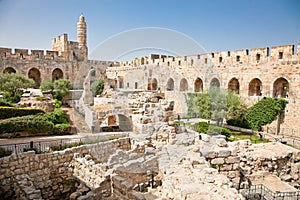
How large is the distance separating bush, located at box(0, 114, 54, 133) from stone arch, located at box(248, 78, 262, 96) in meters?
16.7

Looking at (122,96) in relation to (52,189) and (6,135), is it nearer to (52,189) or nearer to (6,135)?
(6,135)

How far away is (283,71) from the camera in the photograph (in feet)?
59.3

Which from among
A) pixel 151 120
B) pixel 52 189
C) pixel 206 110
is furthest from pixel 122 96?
pixel 52 189

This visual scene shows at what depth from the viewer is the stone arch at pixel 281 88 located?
19.2 metres

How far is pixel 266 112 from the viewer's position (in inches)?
634

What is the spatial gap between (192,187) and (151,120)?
5.21 m

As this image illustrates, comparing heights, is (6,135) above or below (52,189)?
above

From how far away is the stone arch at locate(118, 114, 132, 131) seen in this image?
13.3 metres

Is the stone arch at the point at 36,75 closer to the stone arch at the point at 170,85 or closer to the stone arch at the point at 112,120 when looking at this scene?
the stone arch at the point at 170,85

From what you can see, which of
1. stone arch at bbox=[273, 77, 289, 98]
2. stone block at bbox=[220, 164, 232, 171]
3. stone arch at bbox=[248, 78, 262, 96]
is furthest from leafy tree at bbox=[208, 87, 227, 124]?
stone block at bbox=[220, 164, 232, 171]

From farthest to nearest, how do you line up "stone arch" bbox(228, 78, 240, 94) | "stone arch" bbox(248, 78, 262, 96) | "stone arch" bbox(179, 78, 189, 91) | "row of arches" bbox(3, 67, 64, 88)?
1. "stone arch" bbox(179, 78, 189, 91)
2. "row of arches" bbox(3, 67, 64, 88)
3. "stone arch" bbox(228, 78, 240, 94)
4. "stone arch" bbox(248, 78, 262, 96)

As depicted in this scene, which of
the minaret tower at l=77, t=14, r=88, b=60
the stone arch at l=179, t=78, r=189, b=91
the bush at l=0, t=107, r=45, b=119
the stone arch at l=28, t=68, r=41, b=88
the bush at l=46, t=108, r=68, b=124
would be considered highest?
the minaret tower at l=77, t=14, r=88, b=60

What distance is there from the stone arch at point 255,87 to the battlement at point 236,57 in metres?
1.84

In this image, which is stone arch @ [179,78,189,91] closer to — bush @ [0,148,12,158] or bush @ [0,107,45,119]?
bush @ [0,107,45,119]
